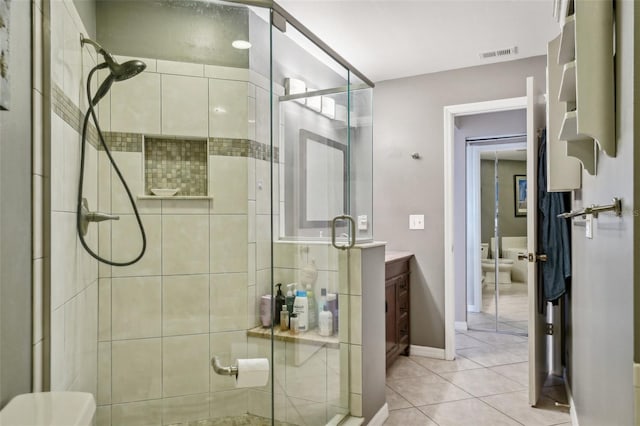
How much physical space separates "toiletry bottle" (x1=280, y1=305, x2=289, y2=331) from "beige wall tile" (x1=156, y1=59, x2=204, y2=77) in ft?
3.25

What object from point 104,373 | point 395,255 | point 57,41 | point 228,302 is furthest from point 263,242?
point 395,255

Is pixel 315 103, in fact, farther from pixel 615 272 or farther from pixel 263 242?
pixel 615 272

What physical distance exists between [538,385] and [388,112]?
8.23 feet

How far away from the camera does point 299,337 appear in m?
1.86

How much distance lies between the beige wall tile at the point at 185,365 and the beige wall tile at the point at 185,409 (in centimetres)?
2

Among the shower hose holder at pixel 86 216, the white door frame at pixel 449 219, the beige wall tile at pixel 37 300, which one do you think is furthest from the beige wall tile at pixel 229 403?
the white door frame at pixel 449 219

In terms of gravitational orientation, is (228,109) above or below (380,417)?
above

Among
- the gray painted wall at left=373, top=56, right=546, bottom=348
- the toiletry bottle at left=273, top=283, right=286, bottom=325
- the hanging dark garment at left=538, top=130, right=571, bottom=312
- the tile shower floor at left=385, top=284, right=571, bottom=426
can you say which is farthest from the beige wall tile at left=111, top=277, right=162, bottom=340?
the gray painted wall at left=373, top=56, right=546, bottom=348

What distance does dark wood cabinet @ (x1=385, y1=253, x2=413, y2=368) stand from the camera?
3.12 meters

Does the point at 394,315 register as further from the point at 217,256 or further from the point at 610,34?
the point at 610,34

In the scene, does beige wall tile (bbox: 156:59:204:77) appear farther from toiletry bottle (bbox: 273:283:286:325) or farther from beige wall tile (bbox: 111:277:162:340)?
toiletry bottle (bbox: 273:283:286:325)

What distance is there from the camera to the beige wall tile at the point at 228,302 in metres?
1.55

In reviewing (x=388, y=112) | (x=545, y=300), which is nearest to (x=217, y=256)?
(x=545, y=300)

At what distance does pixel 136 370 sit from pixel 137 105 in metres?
0.94
